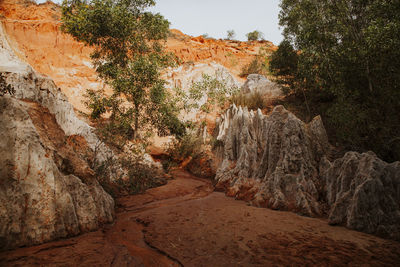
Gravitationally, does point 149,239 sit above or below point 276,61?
below

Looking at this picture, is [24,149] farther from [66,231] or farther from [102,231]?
[102,231]

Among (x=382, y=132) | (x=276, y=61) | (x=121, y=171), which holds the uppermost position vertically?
(x=276, y=61)

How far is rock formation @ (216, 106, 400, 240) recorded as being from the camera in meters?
2.75

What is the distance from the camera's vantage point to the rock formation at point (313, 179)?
2.75 m

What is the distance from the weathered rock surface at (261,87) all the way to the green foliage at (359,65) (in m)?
4.98

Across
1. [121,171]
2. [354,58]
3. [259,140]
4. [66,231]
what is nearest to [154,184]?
[121,171]

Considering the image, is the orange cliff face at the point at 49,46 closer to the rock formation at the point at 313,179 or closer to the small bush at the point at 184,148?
the small bush at the point at 184,148

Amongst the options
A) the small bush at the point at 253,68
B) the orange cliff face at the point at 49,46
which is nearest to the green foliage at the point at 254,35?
the small bush at the point at 253,68

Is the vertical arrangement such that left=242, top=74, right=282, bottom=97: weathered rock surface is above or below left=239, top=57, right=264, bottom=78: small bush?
below

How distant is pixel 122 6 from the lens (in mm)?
8516

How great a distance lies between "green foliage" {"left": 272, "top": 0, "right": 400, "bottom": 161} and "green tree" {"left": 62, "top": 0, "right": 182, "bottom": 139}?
6850 millimetres

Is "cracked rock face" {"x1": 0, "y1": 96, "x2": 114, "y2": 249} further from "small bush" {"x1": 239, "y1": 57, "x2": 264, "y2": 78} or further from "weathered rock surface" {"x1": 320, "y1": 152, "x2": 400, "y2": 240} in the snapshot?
"small bush" {"x1": 239, "y1": 57, "x2": 264, "y2": 78}

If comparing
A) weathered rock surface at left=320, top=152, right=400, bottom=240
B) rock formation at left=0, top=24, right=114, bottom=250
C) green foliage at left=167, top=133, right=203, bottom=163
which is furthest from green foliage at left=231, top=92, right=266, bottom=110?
rock formation at left=0, top=24, right=114, bottom=250

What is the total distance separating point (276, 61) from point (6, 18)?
25.0m
